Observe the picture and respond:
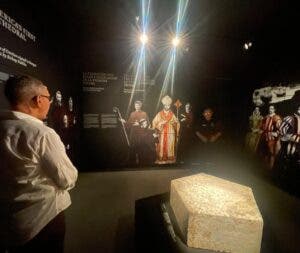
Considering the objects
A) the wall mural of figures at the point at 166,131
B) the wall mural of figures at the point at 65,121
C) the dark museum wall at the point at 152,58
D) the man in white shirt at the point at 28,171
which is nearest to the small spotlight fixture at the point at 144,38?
the dark museum wall at the point at 152,58

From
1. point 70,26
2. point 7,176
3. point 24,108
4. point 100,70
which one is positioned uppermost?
point 70,26

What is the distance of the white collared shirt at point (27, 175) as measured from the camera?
4.30 feet

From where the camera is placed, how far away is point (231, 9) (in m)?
4.23

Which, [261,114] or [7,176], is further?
[261,114]

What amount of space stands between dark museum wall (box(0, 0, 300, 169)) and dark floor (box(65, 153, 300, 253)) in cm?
82

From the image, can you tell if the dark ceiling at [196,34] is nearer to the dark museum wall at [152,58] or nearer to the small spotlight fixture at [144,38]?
the dark museum wall at [152,58]

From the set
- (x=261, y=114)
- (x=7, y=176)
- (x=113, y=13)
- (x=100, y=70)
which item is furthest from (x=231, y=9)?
(x=7, y=176)

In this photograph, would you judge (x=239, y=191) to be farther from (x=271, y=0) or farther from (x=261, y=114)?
(x=261, y=114)

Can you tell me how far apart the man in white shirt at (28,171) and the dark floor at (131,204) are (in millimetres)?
1358

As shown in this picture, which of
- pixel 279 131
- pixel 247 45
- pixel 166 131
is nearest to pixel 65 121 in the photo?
pixel 166 131

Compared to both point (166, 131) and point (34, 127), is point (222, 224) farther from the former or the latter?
point (166, 131)

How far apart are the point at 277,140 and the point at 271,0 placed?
277 cm

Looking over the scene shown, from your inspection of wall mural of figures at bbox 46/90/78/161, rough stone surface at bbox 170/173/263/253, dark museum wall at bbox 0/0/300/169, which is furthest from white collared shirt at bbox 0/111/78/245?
wall mural of figures at bbox 46/90/78/161

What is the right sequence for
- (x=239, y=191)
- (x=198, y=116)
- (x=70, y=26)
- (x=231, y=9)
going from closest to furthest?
(x=239, y=191) < (x=231, y=9) < (x=70, y=26) < (x=198, y=116)
